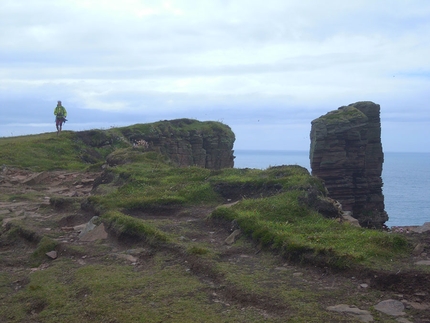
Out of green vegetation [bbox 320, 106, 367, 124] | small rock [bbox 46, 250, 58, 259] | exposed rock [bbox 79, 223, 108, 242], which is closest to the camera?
small rock [bbox 46, 250, 58, 259]

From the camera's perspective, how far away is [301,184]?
9.95 meters

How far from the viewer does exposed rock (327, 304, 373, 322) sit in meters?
4.96

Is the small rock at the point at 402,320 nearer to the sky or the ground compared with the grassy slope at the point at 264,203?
nearer to the ground

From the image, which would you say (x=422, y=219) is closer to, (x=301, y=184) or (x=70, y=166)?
(x=70, y=166)

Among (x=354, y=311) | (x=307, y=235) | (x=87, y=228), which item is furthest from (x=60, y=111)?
(x=354, y=311)

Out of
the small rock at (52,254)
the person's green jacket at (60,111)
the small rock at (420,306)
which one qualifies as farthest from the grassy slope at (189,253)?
the person's green jacket at (60,111)

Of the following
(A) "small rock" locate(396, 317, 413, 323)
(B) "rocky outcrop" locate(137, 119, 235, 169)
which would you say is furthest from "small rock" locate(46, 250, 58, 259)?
(B) "rocky outcrop" locate(137, 119, 235, 169)

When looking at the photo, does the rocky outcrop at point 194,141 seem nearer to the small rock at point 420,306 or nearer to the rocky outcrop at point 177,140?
the rocky outcrop at point 177,140

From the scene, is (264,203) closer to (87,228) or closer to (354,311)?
(87,228)

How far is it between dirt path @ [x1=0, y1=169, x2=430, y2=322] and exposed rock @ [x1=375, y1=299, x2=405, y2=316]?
0.08 m

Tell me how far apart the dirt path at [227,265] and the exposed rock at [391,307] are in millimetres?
75

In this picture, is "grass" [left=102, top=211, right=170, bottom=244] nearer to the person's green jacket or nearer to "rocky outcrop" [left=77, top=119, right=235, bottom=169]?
"rocky outcrop" [left=77, top=119, right=235, bottom=169]

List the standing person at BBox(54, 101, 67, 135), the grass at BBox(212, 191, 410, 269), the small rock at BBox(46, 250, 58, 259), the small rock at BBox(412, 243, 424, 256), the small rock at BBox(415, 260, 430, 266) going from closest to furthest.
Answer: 1. the small rock at BBox(415, 260, 430, 266)
2. the grass at BBox(212, 191, 410, 269)
3. the small rock at BBox(412, 243, 424, 256)
4. the small rock at BBox(46, 250, 58, 259)
5. the standing person at BBox(54, 101, 67, 135)

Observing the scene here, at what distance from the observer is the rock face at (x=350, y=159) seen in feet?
153
